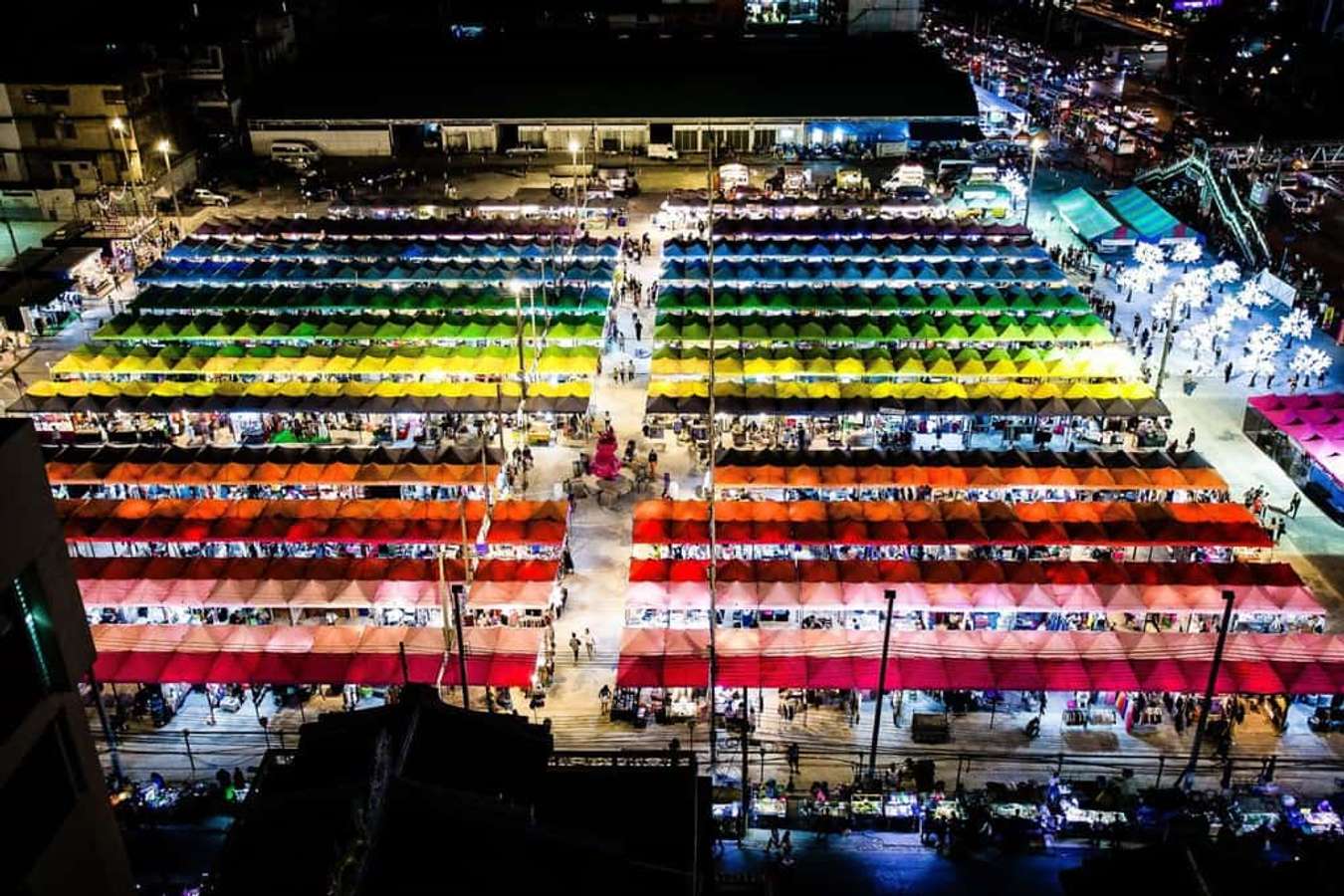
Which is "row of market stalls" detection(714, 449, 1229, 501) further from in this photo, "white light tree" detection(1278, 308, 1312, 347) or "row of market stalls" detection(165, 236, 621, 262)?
"row of market stalls" detection(165, 236, 621, 262)

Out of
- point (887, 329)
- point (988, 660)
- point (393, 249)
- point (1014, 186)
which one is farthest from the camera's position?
point (1014, 186)

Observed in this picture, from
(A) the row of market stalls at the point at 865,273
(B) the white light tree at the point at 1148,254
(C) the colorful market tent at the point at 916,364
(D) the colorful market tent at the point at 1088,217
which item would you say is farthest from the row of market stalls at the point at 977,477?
(D) the colorful market tent at the point at 1088,217

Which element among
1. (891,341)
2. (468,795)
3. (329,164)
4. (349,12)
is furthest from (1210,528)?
(349,12)

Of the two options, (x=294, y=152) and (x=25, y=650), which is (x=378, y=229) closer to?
(x=294, y=152)

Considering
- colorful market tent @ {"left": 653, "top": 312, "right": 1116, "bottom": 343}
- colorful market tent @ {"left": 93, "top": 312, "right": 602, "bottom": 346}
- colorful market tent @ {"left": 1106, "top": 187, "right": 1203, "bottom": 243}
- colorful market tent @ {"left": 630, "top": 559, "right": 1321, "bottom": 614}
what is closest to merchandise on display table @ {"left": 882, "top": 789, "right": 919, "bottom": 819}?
colorful market tent @ {"left": 630, "top": 559, "right": 1321, "bottom": 614}

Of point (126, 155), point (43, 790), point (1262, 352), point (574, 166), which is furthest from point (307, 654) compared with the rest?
point (126, 155)

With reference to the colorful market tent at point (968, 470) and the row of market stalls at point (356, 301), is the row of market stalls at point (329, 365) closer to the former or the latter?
the row of market stalls at point (356, 301)
